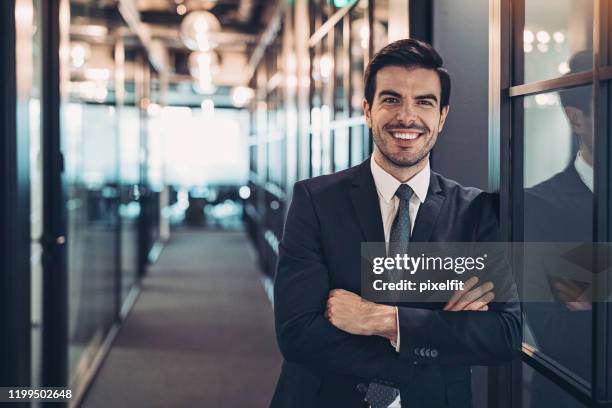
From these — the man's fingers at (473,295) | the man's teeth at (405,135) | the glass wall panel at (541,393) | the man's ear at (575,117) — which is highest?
the man's ear at (575,117)

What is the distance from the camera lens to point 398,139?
1.59m

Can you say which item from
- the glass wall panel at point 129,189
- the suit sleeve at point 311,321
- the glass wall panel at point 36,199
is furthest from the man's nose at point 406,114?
the glass wall panel at point 129,189

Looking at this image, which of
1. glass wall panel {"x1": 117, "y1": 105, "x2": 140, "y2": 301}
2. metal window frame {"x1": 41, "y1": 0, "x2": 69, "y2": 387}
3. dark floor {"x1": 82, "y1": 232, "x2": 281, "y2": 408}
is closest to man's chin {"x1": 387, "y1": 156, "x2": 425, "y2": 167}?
metal window frame {"x1": 41, "y1": 0, "x2": 69, "y2": 387}

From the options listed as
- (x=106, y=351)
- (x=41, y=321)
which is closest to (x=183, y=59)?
(x=106, y=351)

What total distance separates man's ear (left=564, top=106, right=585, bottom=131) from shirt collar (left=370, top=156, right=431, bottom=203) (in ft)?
1.17

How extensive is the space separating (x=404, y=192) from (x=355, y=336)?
0.37 metres

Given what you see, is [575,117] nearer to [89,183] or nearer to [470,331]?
[470,331]

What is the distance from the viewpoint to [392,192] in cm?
167

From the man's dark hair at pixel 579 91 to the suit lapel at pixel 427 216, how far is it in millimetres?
375

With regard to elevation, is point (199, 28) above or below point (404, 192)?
above

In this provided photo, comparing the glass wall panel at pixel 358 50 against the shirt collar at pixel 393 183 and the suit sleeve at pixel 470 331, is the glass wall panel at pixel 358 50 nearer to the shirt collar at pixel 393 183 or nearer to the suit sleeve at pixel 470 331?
the shirt collar at pixel 393 183

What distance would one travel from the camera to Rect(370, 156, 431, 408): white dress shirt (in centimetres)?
165

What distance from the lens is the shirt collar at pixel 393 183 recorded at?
5.41 ft

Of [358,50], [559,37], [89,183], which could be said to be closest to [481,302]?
[559,37]
